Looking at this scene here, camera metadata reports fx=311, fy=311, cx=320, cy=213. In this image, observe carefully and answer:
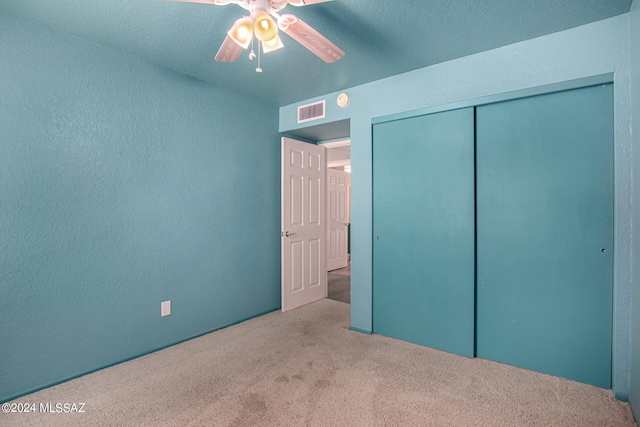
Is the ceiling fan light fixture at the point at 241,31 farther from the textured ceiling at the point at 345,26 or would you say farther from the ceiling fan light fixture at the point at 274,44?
the textured ceiling at the point at 345,26

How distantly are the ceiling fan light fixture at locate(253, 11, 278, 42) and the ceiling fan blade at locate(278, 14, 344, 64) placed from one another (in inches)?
3.8

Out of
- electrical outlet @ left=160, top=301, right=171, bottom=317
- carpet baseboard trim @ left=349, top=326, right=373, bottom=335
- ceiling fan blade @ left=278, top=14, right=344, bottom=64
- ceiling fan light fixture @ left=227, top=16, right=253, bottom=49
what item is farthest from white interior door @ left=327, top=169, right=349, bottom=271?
ceiling fan light fixture @ left=227, top=16, right=253, bottom=49

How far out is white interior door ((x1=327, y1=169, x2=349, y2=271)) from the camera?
20.0 feet

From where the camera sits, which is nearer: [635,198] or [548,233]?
[635,198]

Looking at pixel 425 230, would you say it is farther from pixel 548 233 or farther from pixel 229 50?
pixel 229 50

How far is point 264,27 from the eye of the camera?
1.47 metres

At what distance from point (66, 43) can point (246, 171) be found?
1.70m

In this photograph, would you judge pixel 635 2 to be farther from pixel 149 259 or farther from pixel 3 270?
pixel 3 270

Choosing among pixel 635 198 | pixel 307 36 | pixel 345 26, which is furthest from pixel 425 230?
pixel 307 36

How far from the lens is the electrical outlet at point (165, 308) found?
264 centimetres

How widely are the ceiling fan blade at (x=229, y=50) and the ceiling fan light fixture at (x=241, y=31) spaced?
59 millimetres

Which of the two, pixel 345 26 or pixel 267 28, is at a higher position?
pixel 345 26

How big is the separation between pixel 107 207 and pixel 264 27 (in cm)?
178

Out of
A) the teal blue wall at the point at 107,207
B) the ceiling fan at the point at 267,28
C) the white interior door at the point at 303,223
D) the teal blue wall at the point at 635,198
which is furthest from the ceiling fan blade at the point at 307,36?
the white interior door at the point at 303,223
